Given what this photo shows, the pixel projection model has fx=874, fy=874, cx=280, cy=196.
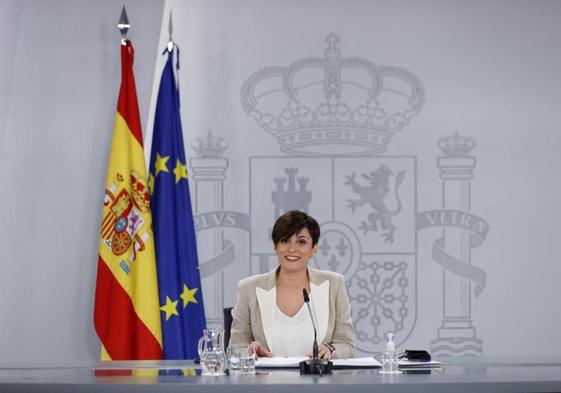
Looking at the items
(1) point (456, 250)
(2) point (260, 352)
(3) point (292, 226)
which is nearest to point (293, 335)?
(2) point (260, 352)

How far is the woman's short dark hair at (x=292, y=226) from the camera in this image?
373 cm

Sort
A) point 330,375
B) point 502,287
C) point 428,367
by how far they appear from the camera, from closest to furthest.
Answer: point 330,375
point 428,367
point 502,287

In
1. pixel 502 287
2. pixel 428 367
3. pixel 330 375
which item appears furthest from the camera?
pixel 502 287

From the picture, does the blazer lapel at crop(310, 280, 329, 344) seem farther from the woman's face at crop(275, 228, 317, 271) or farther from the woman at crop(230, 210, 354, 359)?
the woman's face at crop(275, 228, 317, 271)

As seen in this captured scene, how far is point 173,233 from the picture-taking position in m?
4.96

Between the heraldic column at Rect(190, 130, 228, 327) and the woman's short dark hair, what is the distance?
147 centimetres

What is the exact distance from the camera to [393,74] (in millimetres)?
5207

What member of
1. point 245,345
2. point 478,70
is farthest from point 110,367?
point 478,70

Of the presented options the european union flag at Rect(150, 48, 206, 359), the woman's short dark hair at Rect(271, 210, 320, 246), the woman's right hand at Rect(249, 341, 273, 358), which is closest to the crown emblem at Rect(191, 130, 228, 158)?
the european union flag at Rect(150, 48, 206, 359)

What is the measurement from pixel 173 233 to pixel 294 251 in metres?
1.40

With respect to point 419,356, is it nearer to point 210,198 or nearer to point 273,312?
point 273,312

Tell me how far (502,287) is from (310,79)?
5.51ft

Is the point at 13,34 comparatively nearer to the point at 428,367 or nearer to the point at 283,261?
the point at 283,261

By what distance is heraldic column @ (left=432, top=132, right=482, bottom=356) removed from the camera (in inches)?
202
